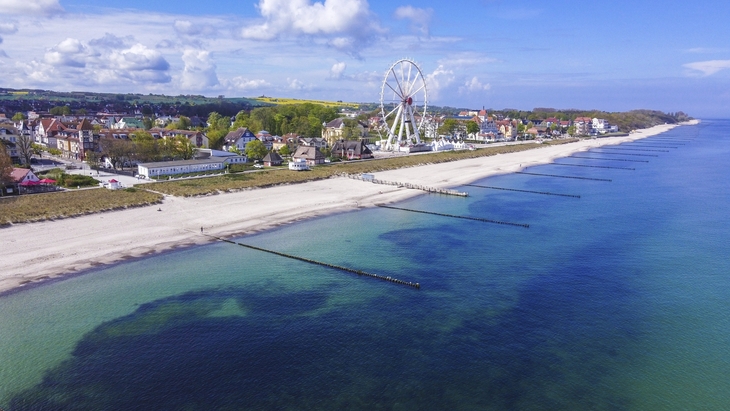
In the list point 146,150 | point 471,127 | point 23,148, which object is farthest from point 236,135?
point 471,127

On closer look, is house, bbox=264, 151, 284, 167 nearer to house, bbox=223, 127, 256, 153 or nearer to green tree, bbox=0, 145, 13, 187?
house, bbox=223, 127, 256, 153

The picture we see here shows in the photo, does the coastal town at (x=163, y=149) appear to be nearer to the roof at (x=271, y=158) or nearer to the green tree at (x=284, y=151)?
the roof at (x=271, y=158)

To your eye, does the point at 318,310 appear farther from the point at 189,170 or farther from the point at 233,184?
the point at 189,170

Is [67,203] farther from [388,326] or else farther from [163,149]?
[388,326]

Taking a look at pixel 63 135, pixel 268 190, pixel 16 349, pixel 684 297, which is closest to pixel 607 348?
pixel 684 297

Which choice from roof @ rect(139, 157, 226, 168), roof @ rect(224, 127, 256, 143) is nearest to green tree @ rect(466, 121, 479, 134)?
roof @ rect(224, 127, 256, 143)

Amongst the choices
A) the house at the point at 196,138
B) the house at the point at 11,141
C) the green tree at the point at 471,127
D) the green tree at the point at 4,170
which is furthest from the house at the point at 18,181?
the green tree at the point at 471,127
